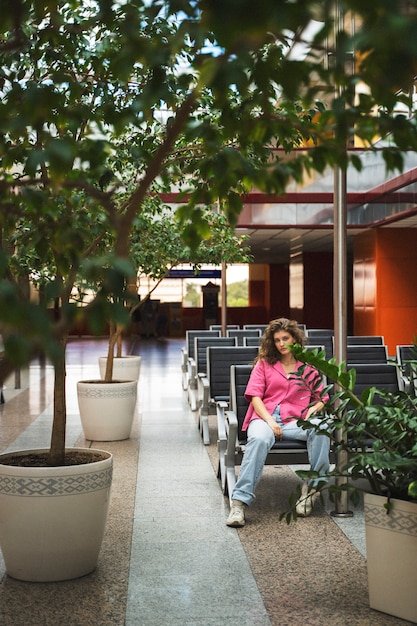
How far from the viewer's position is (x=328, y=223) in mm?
19609

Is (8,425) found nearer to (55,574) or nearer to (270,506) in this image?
(270,506)

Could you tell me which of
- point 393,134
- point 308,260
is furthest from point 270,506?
point 308,260

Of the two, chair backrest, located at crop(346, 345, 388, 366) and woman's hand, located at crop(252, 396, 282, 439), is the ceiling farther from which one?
woman's hand, located at crop(252, 396, 282, 439)

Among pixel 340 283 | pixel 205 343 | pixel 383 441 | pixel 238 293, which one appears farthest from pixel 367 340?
pixel 238 293

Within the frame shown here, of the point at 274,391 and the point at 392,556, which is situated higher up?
the point at 274,391

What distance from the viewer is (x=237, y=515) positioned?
201 inches

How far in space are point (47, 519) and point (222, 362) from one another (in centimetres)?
484

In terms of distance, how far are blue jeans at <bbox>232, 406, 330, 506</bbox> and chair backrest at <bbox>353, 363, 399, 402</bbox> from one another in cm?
109

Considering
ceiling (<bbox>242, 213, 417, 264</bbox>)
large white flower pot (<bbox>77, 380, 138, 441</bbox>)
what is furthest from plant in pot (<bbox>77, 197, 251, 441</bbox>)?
ceiling (<bbox>242, 213, 417, 264</bbox>)

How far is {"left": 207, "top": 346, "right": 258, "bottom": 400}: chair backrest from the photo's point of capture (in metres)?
8.65

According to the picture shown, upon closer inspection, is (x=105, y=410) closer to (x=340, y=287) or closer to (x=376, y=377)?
(x=376, y=377)

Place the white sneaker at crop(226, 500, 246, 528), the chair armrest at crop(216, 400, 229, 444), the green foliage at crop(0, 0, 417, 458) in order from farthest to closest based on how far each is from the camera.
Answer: the chair armrest at crop(216, 400, 229, 444), the white sneaker at crop(226, 500, 246, 528), the green foliage at crop(0, 0, 417, 458)

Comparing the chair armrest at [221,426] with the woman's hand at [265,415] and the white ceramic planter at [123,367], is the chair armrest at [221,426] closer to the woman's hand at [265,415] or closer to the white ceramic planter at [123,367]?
the woman's hand at [265,415]

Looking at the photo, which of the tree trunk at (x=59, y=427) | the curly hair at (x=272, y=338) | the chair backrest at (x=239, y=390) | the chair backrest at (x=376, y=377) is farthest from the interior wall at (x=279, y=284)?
the tree trunk at (x=59, y=427)
